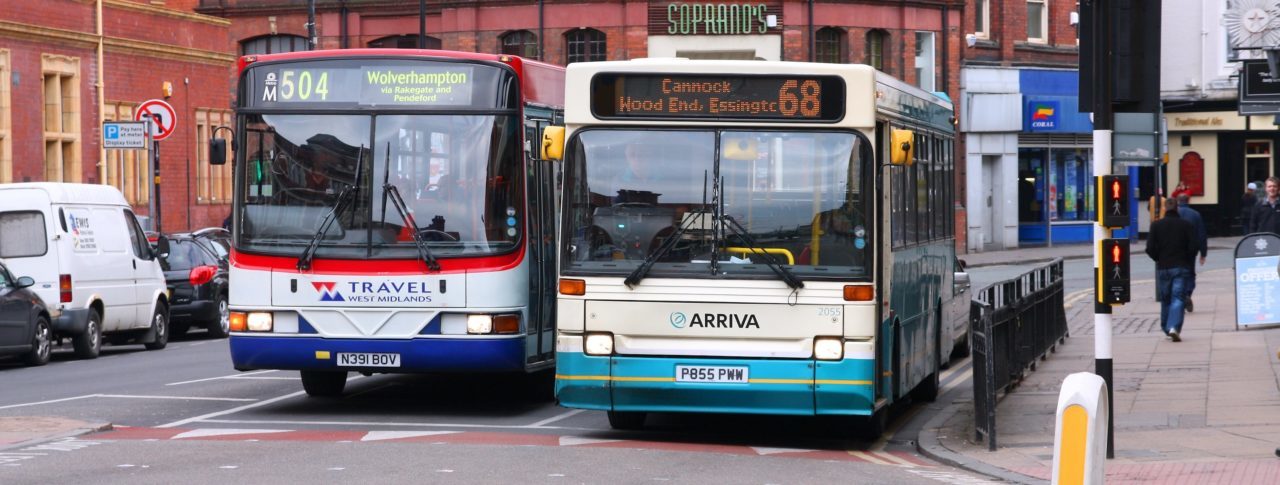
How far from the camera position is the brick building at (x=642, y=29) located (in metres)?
46.0

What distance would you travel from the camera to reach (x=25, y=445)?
41.9 feet

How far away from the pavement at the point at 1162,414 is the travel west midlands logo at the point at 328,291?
444 centimetres

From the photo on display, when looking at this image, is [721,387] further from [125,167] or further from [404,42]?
[125,167]

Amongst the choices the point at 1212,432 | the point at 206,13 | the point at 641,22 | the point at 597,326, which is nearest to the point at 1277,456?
the point at 1212,432

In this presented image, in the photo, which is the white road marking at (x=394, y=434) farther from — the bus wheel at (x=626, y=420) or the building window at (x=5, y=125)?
the building window at (x=5, y=125)

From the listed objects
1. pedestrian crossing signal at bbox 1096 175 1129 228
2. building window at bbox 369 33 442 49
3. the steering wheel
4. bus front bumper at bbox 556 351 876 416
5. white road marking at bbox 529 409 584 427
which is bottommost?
white road marking at bbox 529 409 584 427

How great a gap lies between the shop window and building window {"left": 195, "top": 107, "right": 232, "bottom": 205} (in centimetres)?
281

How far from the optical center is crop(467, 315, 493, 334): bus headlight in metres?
14.2

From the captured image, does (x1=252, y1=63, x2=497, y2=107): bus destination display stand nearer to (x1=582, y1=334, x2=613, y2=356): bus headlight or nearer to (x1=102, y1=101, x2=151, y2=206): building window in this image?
(x1=582, y1=334, x2=613, y2=356): bus headlight

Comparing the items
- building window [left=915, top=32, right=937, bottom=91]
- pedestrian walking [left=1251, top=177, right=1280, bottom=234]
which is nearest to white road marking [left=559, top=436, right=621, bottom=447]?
pedestrian walking [left=1251, top=177, right=1280, bottom=234]

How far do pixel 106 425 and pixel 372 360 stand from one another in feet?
6.48

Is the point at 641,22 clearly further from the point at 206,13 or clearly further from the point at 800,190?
the point at 800,190

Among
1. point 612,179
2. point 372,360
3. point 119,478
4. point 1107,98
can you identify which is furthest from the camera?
point 372,360

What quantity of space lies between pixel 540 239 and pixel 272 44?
36275 mm
